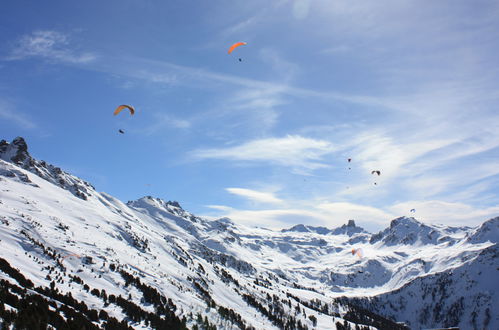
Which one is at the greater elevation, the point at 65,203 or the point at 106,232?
the point at 65,203

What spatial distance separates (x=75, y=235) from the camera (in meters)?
137

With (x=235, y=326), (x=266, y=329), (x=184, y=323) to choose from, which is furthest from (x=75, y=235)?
(x=266, y=329)

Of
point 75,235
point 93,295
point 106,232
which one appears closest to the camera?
point 93,295

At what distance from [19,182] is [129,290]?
404 ft

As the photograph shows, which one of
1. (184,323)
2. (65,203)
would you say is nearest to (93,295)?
(184,323)

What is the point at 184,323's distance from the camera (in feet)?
359

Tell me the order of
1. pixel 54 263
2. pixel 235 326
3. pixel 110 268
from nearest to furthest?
1. pixel 54 263
2. pixel 110 268
3. pixel 235 326

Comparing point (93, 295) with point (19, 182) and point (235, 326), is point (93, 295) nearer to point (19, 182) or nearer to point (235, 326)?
point (235, 326)

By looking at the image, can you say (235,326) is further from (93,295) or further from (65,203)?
(65,203)

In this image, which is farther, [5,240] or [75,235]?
[75,235]

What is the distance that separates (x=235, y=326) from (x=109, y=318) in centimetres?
9001

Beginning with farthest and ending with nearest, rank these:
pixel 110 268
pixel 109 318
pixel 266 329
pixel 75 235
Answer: pixel 266 329 → pixel 75 235 → pixel 110 268 → pixel 109 318

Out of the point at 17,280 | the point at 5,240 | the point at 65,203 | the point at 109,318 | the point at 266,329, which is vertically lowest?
the point at 266,329

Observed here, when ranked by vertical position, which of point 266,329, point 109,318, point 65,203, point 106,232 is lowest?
point 266,329
